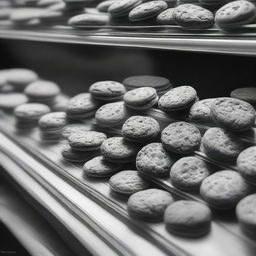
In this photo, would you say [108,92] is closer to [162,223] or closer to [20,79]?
[162,223]

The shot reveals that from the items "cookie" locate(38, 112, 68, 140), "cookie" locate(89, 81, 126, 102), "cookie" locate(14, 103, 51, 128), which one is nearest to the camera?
"cookie" locate(89, 81, 126, 102)

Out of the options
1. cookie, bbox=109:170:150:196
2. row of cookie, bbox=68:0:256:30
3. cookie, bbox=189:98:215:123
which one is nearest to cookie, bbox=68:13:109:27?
row of cookie, bbox=68:0:256:30

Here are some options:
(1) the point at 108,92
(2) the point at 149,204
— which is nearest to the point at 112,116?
(1) the point at 108,92

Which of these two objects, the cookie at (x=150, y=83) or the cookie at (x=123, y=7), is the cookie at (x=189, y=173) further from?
the cookie at (x=123, y=7)

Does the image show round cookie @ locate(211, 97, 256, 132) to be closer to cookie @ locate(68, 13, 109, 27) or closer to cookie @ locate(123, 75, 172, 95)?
cookie @ locate(123, 75, 172, 95)

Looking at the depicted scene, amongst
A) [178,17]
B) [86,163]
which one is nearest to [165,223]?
[86,163]

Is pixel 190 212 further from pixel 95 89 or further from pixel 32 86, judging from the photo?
pixel 32 86
